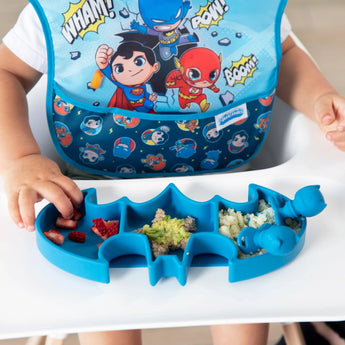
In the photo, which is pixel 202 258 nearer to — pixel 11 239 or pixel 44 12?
pixel 11 239

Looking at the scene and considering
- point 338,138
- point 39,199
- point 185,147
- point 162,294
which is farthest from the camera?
point 185,147

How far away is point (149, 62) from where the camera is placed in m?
0.80

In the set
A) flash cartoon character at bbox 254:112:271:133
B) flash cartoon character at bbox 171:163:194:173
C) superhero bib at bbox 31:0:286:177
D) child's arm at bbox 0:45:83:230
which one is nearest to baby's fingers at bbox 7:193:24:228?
child's arm at bbox 0:45:83:230

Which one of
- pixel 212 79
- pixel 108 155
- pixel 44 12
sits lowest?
pixel 108 155

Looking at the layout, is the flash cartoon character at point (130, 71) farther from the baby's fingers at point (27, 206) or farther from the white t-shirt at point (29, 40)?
the baby's fingers at point (27, 206)

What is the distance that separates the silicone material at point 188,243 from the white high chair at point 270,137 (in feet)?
0.81

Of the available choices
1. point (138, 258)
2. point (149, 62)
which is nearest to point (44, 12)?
point (149, 62)

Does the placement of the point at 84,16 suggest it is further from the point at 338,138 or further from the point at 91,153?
the point at 338,138

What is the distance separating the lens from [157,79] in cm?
A: 82

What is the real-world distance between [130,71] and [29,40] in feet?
0.53

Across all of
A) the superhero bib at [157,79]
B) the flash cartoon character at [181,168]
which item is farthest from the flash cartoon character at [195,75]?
the flash cartoon character at [181,168]

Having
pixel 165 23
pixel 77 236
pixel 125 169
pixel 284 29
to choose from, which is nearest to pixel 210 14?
pixel 165 23

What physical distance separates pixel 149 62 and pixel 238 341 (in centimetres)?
42

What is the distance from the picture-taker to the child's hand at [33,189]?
65 cm
